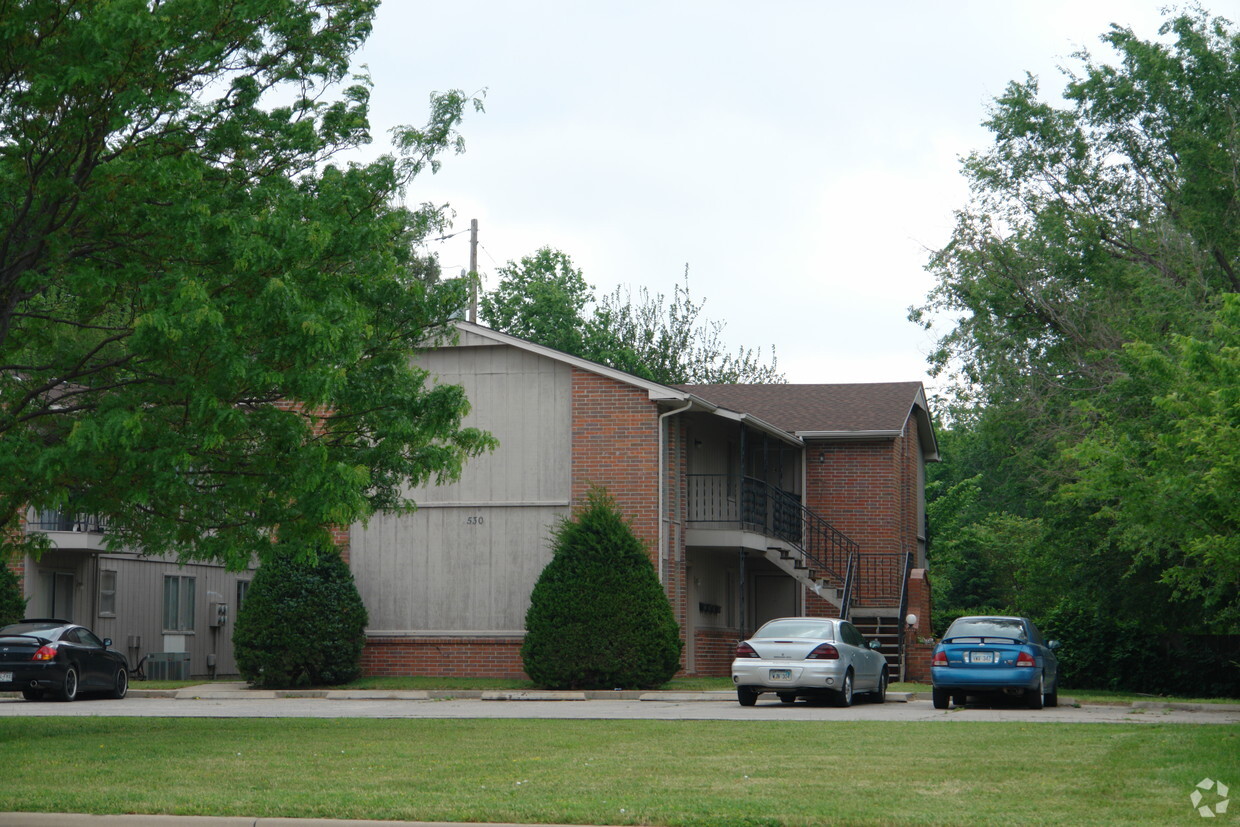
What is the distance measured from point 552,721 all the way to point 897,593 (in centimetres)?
1764

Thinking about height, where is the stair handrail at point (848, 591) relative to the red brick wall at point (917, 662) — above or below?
above

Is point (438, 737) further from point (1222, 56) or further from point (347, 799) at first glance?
point (1222, 56)

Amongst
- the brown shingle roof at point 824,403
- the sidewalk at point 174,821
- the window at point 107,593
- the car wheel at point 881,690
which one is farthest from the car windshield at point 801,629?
the window at point 107,593

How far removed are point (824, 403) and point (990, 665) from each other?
1555cm

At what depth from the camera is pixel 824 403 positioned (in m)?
36.7

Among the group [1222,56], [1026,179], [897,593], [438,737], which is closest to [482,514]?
[897,593]

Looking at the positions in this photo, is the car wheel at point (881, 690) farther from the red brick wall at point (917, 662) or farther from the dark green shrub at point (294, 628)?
the dark green shrub at point (294, 628)

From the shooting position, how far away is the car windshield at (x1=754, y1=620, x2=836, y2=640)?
72.3ft

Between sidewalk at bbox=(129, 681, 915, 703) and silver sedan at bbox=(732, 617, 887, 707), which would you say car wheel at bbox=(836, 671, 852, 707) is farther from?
sidewalk at bbox=(129, 681, 915, 703)

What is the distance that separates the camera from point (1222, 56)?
110 feet

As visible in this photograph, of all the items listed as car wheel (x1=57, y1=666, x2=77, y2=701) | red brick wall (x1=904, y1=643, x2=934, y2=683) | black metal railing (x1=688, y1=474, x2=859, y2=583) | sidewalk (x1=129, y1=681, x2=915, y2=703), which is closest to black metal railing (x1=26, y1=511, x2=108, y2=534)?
sidewalk (x1=129, y1=681, x2=915, y2=703)

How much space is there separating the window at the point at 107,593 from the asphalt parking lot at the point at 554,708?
7.43 m

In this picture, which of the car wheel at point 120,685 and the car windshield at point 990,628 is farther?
the car wheel at point 120,685

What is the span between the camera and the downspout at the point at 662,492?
28.0m
